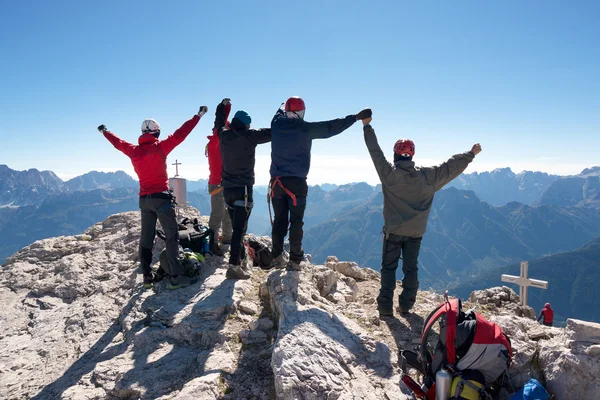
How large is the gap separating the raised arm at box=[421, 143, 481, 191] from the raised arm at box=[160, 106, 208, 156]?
552cm

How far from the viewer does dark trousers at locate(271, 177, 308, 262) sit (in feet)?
27.2

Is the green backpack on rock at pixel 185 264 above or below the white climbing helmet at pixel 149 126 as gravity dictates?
below

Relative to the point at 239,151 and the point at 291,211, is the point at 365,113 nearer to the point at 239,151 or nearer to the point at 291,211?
the point at 291,211

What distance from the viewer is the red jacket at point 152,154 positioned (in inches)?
334

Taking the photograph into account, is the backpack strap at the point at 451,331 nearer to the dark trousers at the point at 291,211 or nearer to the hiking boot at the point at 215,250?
the dark trousers at the point at 291,211

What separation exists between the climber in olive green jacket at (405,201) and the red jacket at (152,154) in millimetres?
4498

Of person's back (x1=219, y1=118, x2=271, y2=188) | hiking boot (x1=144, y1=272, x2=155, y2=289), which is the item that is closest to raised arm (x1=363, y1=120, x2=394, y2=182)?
person's back (x1=219, y1=118, x2=271, y2=188)

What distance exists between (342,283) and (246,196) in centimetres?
378

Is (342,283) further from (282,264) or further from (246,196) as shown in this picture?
(246,196)

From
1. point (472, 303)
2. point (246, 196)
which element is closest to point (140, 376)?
point (246, 196)

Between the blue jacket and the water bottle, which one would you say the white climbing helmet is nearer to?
the blue jacket

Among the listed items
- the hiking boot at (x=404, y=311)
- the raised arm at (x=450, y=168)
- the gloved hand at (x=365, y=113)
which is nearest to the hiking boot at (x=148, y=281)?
the hiking boot at (x=404, y=311)

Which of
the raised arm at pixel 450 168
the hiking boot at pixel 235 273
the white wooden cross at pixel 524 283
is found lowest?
the white wooden cross at pixel 524 283

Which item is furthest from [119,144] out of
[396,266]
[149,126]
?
[396,266]
